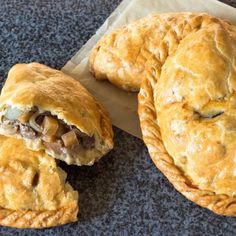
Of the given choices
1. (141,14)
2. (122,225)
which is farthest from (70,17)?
(122,225)

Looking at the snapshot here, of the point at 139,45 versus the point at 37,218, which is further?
the point at 139,45

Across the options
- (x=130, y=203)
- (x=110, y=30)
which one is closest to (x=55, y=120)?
(x=130, y=203)

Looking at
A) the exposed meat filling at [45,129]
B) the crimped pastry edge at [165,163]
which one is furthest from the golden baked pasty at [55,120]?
the crimped pastry edge at [165,163]

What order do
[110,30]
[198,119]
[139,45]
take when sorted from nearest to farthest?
1. [198,119]
2. [139,45]
3. [110,30]

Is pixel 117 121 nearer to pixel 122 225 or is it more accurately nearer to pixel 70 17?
pixel 122 225

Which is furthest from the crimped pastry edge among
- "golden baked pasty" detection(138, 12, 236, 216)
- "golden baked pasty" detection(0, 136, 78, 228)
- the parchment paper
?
"golden baked pasty" detection(0, 136, 78, 228)

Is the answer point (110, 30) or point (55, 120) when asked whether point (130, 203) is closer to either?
point (55, 120)
